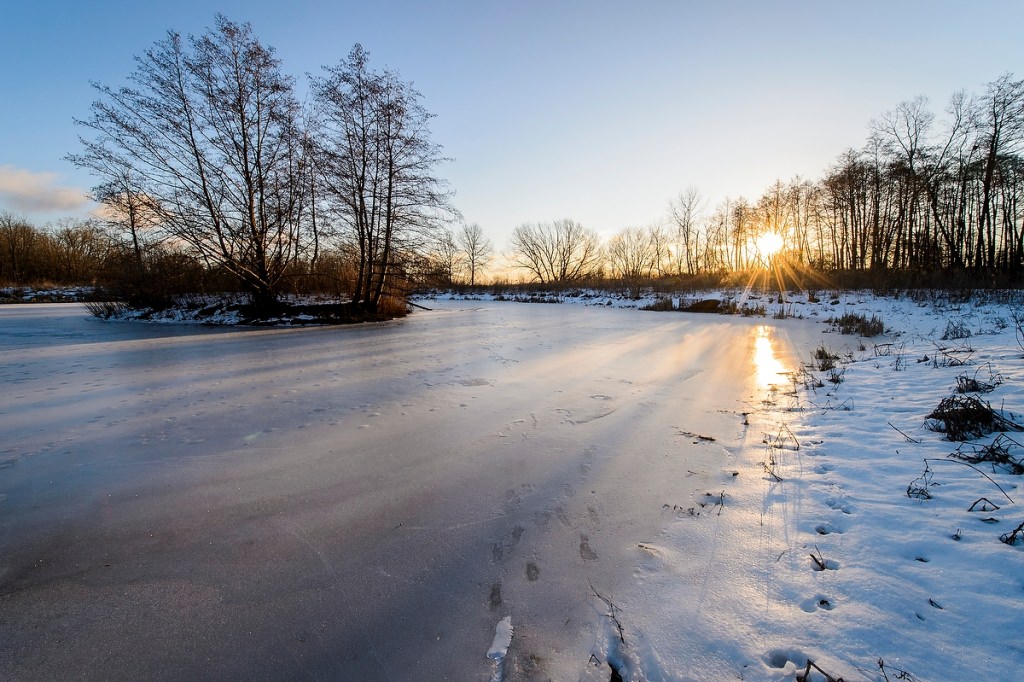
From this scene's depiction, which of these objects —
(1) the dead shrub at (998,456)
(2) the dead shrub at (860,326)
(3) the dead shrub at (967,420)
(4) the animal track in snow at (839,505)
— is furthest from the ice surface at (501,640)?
(2) the dead shrub at (860,326)

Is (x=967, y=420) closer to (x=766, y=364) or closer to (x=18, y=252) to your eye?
(x=766, y=364)

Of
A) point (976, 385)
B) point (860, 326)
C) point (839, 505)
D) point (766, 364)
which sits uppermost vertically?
point (860, 326)

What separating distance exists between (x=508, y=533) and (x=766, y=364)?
6409mm

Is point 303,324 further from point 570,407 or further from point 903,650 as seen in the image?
point 903,650

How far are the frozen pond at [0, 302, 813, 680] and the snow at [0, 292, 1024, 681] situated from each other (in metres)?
0.02

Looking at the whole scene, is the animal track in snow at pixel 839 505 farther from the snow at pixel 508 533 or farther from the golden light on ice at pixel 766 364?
the golden light on ice at pixel 766 364

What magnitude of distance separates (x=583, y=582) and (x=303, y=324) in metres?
13.8

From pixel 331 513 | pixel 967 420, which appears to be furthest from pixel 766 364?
pixel 331 513

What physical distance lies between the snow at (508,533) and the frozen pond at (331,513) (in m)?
0.02

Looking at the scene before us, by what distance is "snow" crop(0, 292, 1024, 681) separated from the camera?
4.93 ft

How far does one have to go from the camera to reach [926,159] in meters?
21.4

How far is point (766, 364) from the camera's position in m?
6.94

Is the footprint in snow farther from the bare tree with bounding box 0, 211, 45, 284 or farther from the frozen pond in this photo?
the bare tree with bounding box 0, 211, 45, 284

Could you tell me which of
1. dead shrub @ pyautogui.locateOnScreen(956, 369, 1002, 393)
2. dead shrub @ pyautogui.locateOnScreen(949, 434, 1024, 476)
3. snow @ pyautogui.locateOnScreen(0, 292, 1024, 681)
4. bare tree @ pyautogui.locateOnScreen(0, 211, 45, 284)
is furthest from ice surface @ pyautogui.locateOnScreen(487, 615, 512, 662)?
bare tree @ pyautogui.locateOnScreen(0, 211, 45, 284)
